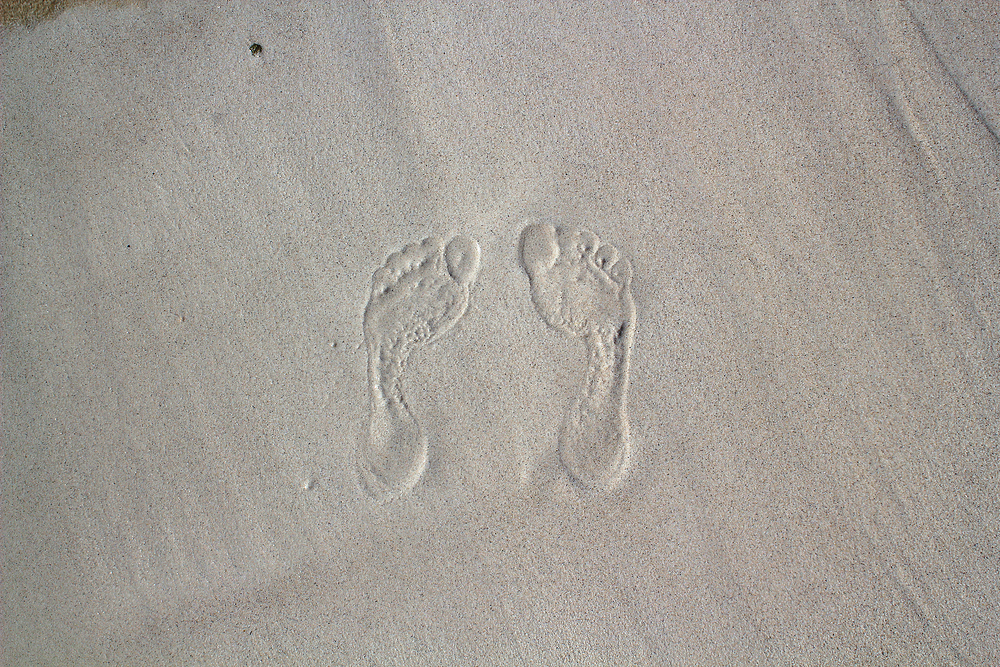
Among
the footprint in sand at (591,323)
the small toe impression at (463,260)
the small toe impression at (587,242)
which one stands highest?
the small toe impression at (463,260)

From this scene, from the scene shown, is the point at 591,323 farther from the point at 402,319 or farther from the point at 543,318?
the point at 402,319

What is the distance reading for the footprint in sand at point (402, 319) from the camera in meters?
1.88

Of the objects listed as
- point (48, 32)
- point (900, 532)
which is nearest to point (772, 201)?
point (900, 532)

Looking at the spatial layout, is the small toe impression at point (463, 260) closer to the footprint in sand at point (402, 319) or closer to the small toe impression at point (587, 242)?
the footprint in sand at point (402, 319)

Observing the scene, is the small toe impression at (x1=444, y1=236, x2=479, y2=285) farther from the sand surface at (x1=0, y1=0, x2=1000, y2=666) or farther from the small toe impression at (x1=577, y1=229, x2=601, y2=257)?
the small toe impression at (x1=577, y1=229, x2=601, y2=257)

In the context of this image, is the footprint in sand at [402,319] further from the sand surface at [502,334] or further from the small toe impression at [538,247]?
the small toe impression at [538,247]

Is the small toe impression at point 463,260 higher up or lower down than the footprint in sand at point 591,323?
higher up

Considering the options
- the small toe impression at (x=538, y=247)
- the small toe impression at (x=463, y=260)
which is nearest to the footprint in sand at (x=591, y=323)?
the small toe impression at (x=538, y=247)

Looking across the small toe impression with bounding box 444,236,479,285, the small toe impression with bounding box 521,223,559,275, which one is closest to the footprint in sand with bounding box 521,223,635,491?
the small toe impression with bounding box 521,223,559,275

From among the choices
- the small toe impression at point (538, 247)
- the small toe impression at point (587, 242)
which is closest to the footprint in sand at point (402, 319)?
the small toe impression at point (538, 247)

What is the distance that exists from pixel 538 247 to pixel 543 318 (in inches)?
10.4

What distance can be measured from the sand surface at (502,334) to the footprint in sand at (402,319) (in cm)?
1

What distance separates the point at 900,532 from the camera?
5.82 ft

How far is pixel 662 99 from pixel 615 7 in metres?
0.40
